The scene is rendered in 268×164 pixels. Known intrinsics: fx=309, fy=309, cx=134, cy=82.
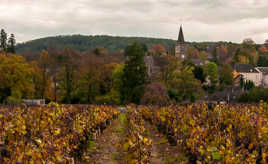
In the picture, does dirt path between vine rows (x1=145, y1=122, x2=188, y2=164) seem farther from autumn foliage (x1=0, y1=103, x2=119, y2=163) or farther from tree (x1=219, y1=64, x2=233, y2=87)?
tree (x1=219, y1=64, x2=233, y2=87)

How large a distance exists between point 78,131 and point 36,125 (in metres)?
1.65

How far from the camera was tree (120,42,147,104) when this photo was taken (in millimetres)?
42375

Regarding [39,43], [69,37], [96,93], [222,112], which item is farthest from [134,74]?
[69,37]

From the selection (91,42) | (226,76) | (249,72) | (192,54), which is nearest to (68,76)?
(226,76)

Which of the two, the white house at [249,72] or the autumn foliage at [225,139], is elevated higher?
the autumn foliage at [225,139]

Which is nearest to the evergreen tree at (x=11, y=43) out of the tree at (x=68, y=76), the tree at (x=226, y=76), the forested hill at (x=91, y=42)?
the tree at (x=68, y=76)

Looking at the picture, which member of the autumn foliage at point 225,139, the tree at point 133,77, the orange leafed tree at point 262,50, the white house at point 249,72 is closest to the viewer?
the autumn foliage at point 225,139

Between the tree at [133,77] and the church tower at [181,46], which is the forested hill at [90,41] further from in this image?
the tree at [133,77]

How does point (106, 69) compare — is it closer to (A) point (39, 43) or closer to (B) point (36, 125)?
(B) point (36, 125)

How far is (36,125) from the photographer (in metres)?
9.93

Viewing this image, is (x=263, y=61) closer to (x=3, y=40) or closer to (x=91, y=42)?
(x=3, y=40)

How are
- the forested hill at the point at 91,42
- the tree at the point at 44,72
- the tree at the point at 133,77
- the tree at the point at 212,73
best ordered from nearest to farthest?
the tree at the point at 133,77 → the tree at the point at 44,72 → the tree at the point at 212,73 → the forested hill at the point at 91,42

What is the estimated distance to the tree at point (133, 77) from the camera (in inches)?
1668

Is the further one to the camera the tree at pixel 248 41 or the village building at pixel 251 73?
the tree at pixel 248 41
